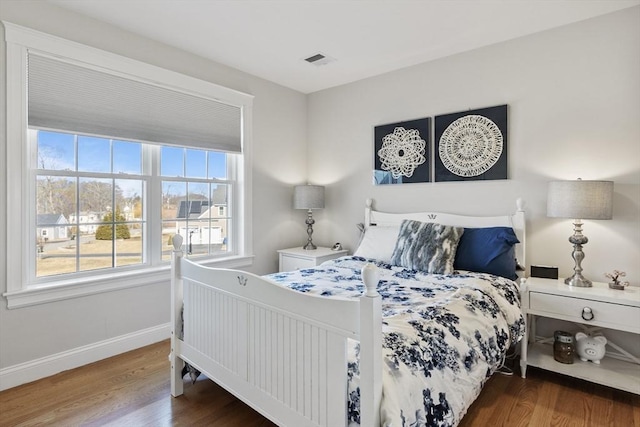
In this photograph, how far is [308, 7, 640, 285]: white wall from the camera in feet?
7.63

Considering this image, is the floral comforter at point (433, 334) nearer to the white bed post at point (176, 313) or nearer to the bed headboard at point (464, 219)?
the bed headboard at point (464, 219)

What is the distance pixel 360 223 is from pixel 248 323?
2183mm

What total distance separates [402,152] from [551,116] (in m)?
1.20

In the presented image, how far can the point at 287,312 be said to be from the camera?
1.41 m

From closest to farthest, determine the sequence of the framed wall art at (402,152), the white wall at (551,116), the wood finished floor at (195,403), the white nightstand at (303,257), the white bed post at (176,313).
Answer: the wood finished floor at (195,403), the white bed post at (176,313), the white wall at (551,116), the framed wall art at (402,152), the white nightstand at (303,257)

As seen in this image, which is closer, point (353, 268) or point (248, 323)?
point (248, 323)

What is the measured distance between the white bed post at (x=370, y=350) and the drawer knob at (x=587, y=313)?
171cm

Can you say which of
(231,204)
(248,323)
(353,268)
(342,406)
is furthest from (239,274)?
(231,204)

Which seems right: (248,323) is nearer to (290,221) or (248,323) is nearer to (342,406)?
(342,406)

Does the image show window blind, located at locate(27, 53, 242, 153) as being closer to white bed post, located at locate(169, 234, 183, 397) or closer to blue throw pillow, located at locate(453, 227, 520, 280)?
white bed post, located at locate(169, 234, 183, 397)

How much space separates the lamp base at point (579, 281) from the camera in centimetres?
225

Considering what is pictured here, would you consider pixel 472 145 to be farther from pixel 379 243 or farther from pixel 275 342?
pixel 275 342

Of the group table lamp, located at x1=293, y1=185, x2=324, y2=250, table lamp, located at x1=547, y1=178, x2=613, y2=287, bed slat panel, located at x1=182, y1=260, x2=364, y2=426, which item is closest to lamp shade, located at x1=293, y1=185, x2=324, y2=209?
table lamp, located at x1=293, y1=185, x2=324, y2=250

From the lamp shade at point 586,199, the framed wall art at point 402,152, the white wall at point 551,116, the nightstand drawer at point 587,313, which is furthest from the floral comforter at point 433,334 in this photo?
the framed wall art at point 402,152
